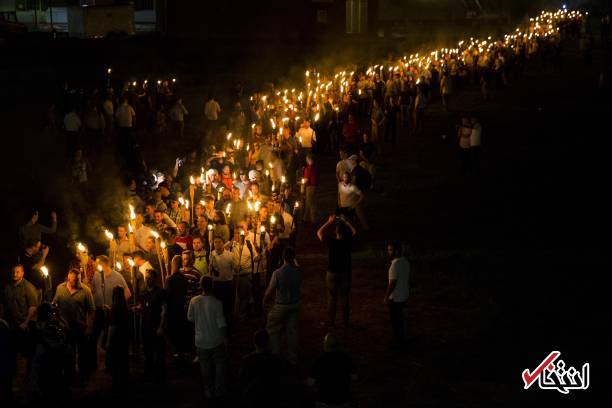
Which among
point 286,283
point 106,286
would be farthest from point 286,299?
point 106,286

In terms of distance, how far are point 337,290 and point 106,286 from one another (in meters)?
3.00

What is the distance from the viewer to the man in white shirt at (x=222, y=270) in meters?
11.7

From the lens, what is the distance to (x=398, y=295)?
438 inches

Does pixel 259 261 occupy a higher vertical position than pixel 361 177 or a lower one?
lower

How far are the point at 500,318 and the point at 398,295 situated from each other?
210 cm

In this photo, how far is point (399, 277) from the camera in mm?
11109

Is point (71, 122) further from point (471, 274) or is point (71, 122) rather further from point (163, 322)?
point (163, 322)

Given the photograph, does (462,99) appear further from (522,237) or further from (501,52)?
(522,237)

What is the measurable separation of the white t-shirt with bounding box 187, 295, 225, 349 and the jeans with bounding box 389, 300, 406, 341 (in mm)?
2564

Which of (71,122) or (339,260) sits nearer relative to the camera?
(339,260)

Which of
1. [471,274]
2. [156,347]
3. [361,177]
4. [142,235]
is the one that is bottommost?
[471,274]

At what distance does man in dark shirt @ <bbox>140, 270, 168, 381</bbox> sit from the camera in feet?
34.1

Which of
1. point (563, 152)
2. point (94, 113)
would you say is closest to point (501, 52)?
point (563, 152)

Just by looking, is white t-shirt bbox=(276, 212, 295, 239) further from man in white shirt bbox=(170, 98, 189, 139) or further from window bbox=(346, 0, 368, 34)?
window bbox=(346, 0, 368, 34)
